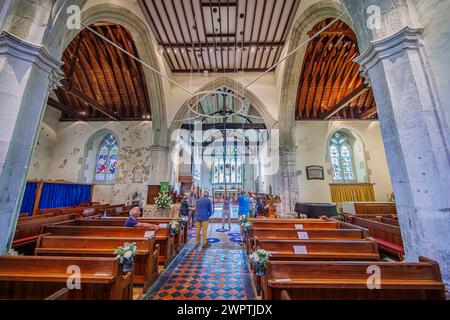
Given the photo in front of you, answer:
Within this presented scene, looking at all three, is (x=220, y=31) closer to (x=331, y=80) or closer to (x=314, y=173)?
(x=331, y=80)

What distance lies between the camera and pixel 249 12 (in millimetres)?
5457

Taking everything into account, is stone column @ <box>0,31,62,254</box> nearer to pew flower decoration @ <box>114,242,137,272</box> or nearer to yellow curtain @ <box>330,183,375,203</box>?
pew flower decoration @ <box>114,242,137,272</box>

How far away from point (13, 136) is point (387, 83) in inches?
170

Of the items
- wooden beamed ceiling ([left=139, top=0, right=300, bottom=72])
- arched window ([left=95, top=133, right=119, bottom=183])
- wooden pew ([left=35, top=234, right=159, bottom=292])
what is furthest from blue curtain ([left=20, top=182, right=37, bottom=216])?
wooden beamed ceiling ([left=139, top=0, right=300, bottom=72])

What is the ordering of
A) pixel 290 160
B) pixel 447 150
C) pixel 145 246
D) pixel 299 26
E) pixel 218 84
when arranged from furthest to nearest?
pixel 218 84, pixel 290 160, pixel 299 26, pixel 145 246, pixel 447 150

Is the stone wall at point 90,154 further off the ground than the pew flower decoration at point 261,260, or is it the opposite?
the stone wall at point 90,154

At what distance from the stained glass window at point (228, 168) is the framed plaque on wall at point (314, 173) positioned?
10.6 meters

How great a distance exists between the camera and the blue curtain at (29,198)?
5.92 m

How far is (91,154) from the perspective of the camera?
926cm

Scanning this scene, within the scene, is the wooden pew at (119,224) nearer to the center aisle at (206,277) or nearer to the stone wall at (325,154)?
the center aisle at (206,277)

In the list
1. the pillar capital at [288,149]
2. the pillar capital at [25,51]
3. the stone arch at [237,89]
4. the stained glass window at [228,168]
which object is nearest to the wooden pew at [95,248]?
the pillar capital at [25,51]

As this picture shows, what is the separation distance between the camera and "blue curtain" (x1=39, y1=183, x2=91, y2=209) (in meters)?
6.60
